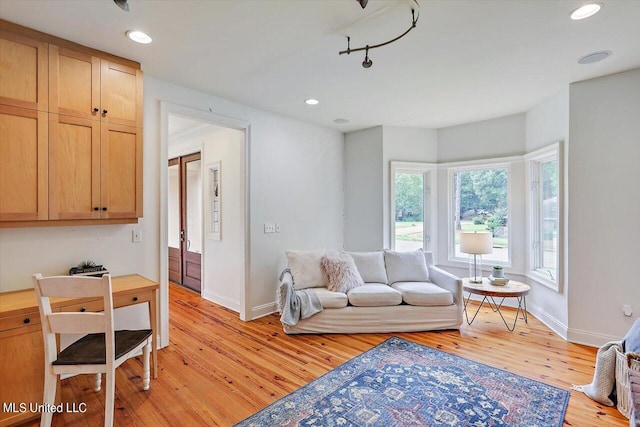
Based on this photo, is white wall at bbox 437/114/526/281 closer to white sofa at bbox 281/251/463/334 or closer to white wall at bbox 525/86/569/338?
white wall at bbox 525/86/569/338

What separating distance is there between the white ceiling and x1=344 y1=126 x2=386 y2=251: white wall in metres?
1.27

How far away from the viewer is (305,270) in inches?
149

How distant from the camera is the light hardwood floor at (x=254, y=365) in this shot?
2104 millimetres

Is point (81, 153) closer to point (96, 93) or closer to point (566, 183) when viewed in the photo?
point (96, 93)

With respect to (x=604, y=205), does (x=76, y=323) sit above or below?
below

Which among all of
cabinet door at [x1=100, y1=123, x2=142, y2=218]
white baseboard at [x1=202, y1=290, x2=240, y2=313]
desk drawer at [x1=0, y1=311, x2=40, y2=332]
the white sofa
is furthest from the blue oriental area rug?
white baseboard at [x1=202, y1=290, x2=240, y2=313]

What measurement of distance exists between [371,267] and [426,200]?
167cm

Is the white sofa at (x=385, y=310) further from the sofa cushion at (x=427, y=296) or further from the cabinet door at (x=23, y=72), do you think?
the cabinet door at (x=23, y=72)

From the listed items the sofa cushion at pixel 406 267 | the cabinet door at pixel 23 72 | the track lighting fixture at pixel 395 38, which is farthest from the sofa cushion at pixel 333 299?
the cabinet door at pixel 23 72

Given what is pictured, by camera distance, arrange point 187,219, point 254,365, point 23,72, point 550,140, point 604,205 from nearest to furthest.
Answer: point 23,72 → point 254,365 → point 604,205 → point 550,140 → point 187,219

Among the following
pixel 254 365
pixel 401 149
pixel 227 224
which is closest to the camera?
pixel 254 365

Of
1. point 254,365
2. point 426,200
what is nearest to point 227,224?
point 254,365

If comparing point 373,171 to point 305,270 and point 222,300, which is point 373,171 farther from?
point 222,300

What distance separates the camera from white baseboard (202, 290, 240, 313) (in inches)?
167
